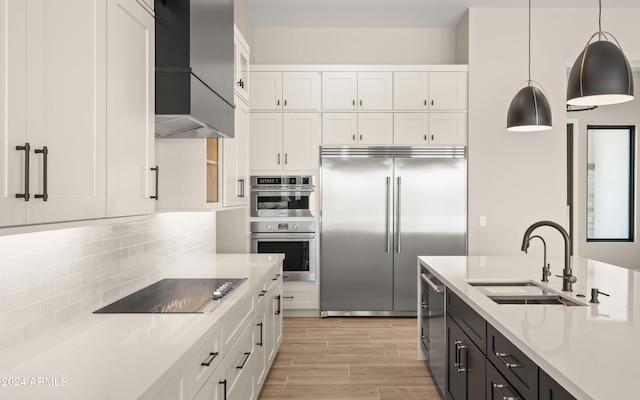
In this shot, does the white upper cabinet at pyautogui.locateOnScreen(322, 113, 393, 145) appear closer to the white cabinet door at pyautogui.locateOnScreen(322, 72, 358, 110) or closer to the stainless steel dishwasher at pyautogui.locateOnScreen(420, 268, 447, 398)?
the white cabinet door at pyautogui.locateOnScreen(322, 72, 358, 110)

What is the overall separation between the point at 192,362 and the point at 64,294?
2.16 ft

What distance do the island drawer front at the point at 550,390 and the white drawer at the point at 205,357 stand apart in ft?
3.82

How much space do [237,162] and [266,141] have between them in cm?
149

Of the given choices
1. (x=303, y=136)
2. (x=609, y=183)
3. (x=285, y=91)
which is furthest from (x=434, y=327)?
(x=609, y=183)

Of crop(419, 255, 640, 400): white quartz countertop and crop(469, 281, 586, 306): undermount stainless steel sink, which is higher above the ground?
crop(419, 255, 640, 400): white quartz countertop

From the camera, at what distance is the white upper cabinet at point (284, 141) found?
4785 millimetres

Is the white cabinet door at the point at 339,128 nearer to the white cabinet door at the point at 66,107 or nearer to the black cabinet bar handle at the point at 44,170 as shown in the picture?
the white cabinet door at the point at 66,107

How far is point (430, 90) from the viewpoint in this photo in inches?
187

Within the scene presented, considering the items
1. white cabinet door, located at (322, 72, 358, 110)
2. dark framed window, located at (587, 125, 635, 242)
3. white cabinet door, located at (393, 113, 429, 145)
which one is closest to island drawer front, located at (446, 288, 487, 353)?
white cabinet door, located at (393, 113, 429, 145)

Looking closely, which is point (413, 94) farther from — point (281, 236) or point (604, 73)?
point (604, 73)

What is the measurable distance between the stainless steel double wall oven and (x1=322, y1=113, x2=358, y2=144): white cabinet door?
1.63 feet

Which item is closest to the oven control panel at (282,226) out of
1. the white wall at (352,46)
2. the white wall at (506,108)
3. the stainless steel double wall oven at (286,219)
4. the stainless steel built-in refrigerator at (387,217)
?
the stainless steel double wall oven at (286,219)

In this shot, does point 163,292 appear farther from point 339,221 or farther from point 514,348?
point 339,221

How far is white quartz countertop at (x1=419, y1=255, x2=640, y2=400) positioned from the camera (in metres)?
1.19
